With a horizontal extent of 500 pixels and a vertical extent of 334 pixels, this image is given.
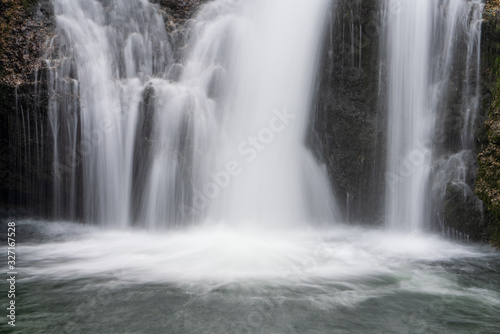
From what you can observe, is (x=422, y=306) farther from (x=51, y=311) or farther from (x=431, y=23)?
(x=431, y=23)

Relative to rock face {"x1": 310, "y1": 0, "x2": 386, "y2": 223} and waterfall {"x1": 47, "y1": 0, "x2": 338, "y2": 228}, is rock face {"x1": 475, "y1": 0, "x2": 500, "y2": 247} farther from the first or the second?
waterfall {"x1": 47, "y1": 0, "x2": 338, "y2": 228}

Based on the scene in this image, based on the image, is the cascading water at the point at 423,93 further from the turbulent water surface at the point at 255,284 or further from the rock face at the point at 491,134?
the turbulent water surface at the point at 255,284

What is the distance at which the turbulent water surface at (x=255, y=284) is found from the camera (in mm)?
4270

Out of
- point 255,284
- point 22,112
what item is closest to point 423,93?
point 255,284

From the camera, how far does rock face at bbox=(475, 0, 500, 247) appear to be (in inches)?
274

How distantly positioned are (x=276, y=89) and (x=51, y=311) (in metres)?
7.47

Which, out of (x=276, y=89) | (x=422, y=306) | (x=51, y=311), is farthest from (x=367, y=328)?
(x=276, y=89)

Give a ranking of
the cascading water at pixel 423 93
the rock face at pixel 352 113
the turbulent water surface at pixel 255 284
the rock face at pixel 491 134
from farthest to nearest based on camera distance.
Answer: the rock face at pixel 352 113, the cascading water at pixel 423 93, the rock face at pixel 491 134, the turbulent water surface at pixel 255 284

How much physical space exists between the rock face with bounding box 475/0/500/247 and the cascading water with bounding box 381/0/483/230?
0.68ft

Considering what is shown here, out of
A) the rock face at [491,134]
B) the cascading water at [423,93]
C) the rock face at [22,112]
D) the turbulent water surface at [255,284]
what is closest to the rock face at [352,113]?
the cascading water at [423,93]

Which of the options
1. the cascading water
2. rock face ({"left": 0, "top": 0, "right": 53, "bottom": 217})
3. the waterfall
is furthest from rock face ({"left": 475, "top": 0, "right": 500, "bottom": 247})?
rock face ({"left": 0, "top": 0, "right": 53, "bottom": 217})

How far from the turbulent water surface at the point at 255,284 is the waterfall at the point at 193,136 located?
1136mm

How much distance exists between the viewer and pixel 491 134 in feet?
23.2

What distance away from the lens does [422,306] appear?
477cm
